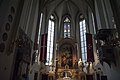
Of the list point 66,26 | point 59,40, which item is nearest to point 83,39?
point 59,40

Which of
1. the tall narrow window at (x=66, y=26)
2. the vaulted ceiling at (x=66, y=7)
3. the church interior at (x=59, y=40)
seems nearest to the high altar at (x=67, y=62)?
the church interior at (x=59, y=40)

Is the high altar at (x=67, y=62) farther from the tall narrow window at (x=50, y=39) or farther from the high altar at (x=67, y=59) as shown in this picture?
the tall narrow window at (x=50, y=39)

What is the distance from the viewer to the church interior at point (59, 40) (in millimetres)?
8172

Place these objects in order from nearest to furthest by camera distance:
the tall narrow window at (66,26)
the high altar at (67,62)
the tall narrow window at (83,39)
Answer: the high altar at (67,62) < the tall narrow window at (83,39) < the tall narrow window at (66,26)

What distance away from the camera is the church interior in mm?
8172

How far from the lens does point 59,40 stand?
61.3ft

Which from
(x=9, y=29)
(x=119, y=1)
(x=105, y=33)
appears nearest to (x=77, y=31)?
(x=105, y=33)

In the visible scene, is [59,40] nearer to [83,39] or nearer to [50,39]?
[50,39]

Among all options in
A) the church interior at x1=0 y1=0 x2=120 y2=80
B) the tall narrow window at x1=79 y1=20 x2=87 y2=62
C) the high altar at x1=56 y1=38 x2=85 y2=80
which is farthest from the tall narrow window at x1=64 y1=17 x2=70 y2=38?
the high altar at x1=56 y1=38 x2=85 y2=80

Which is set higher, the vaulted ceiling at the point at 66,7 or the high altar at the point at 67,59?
the vaulted ceiling at the point at 66,7

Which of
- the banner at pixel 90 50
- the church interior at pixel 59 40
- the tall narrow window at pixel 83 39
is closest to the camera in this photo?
the church interior at pixel 59 40

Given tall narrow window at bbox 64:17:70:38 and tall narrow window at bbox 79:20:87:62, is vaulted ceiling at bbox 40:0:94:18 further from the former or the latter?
tall narrow window at bbox 79:20:87:62

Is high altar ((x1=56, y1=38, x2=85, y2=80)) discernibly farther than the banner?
Yes

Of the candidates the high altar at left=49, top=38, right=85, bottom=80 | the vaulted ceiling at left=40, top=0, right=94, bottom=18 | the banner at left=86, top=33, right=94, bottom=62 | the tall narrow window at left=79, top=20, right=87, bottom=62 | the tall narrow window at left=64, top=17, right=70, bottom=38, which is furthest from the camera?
the tall narrow window at left=64, top=17, right=70, bottom=38
